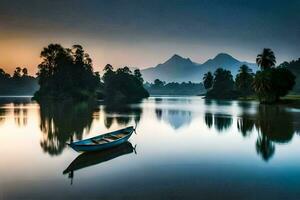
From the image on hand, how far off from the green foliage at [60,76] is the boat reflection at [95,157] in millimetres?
115094

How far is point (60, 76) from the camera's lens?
135250 millimetres

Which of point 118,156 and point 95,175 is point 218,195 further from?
point 118,156

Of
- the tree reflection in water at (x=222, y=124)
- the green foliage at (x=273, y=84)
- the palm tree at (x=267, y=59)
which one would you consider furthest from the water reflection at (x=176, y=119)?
the palm tree at (x=267, y=59)

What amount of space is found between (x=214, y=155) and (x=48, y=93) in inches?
4970

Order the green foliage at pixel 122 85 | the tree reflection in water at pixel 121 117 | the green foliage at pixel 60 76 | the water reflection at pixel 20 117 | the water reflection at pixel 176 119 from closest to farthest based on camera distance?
1. the water reflection at pixel 176 119
2. the water reflection at pixel 20 117
3. the tree reflection in water at pixel 121 117
4. the green foliage at pixel 60 76
5. the green foliage at pixel 122 85

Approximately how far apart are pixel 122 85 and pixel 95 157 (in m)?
159

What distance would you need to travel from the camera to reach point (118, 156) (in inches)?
847

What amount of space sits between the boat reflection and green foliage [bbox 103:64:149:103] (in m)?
146

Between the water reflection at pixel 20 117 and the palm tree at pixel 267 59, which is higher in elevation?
the palm tree at pixel 267 59

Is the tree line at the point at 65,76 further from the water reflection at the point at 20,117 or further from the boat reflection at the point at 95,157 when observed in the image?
the boat reflection at the point at 95,157

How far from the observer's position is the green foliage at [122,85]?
6959 inches

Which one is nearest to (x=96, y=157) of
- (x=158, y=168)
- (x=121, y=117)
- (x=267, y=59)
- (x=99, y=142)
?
(x=99, y=142)

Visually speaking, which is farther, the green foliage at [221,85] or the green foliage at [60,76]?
the green foliage at [221,85]

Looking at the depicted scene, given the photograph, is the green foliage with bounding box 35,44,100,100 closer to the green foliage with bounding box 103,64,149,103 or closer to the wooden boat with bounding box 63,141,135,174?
the green foliage with bounding box 103,64,149,103
